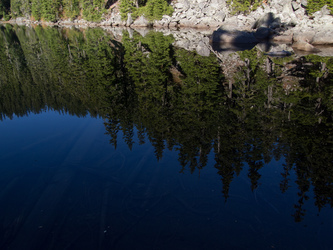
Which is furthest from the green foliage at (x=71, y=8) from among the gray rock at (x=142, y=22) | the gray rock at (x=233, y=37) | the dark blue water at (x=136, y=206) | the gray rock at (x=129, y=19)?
the dark blue water at (x=136, y=206)

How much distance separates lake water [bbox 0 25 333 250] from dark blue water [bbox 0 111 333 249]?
41 millimetres

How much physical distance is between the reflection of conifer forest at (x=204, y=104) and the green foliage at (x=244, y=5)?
136 feet

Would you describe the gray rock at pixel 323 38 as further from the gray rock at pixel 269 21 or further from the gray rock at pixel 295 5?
the gray rock at pixel 295 5

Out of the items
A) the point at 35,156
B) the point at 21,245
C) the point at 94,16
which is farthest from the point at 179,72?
the point at 94,16

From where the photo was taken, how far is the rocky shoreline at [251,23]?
4432 cm

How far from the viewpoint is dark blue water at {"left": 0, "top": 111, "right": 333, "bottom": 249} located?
25.3 feet

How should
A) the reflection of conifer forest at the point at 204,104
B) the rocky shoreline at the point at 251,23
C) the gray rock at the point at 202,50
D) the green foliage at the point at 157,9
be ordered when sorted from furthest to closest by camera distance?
the green foliage at the point at 157,9, the rocky shoreline at the point at 251,23, the gray rock at the point at 202,50, the reflection of conifer forest at the point at 204,104

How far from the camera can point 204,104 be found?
17.2 m

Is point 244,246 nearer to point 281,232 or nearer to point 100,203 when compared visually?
point 281,232

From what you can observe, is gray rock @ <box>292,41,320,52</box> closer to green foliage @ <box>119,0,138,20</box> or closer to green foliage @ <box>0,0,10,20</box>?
green foliage @ <box>119,0,138,20</box>

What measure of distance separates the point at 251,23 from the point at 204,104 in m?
53.1

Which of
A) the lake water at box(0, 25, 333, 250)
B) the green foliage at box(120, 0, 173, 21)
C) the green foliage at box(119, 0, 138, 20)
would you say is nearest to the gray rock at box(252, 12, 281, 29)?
the green foliage at box(120, 0, 173, 21)

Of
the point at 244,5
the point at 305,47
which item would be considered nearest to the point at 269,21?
the point at 244,5

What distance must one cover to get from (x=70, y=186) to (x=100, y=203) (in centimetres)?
189
